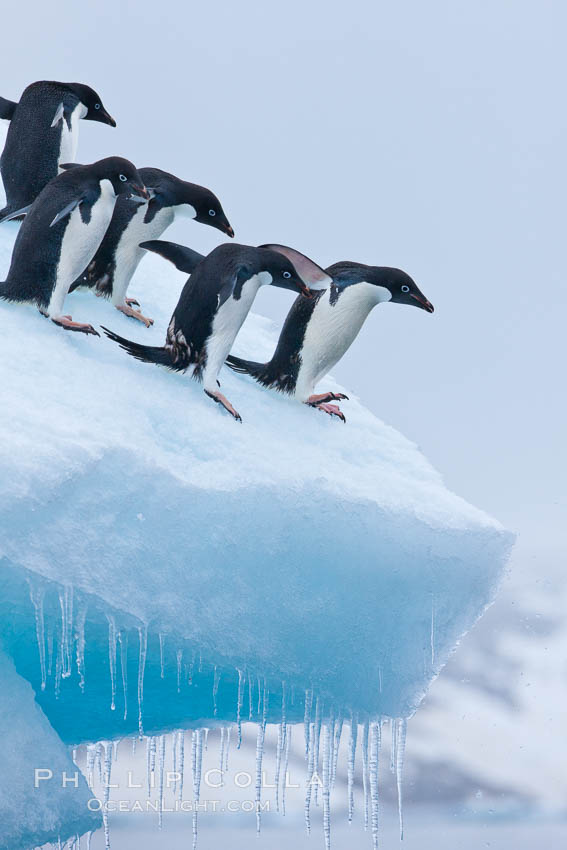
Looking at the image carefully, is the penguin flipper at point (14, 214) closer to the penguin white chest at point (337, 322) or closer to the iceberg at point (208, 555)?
→ the iceberg at point (208, 555)

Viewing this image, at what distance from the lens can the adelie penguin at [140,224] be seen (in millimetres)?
3930

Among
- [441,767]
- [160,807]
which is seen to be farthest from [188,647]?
[441,767]

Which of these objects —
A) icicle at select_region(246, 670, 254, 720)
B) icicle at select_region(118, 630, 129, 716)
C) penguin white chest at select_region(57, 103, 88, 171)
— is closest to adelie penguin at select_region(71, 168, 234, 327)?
penguin white chest at select_region(57, 103, 88, 171)

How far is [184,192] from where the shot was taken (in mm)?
3943

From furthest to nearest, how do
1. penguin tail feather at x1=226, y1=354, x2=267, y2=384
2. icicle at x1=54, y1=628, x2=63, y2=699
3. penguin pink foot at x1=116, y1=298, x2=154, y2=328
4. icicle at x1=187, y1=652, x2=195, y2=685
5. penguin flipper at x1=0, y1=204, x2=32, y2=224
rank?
penguin flipper at x1=0, y1=204, x2=32, y2=224 < penguin pink foot at x1=116, y1=298, x2=154, y2=328 < penguin tail feather at x1=226, y1=354, x2=267, y2=384 < icicle at x1=187, y1=652, x2=195, y2=685 < icicle at x1=54, y1=628, x2=63, y2=699

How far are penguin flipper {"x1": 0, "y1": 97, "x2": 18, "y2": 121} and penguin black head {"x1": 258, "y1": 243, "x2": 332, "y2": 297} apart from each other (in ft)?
7.17

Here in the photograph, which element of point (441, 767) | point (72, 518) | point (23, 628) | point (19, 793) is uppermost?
point (72, 518)

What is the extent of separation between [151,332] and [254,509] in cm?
133

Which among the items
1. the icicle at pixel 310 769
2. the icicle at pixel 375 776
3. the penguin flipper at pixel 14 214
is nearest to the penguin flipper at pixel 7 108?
the penguin flipper at pixel 14 214

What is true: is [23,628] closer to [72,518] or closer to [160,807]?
[72,518]

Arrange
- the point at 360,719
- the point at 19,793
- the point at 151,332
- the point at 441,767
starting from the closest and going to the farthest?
the point at 19,793, the point at 360,719, the point at 151,332, the point at 441,767

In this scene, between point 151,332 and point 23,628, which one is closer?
point 23,628

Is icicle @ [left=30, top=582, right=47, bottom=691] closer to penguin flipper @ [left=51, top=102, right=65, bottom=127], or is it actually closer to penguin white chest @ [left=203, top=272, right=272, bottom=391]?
penguin white chest @ [left=203, top=272, right=272, bottom=391]

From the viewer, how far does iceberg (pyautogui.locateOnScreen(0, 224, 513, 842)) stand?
9.86 ft
